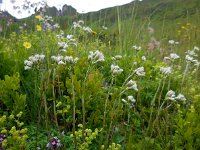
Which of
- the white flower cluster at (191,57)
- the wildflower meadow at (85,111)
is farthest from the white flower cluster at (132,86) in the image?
the white flower cluster at (191,57)

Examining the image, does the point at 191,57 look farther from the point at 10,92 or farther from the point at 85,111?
the point at 10,92

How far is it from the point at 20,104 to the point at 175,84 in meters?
1.76

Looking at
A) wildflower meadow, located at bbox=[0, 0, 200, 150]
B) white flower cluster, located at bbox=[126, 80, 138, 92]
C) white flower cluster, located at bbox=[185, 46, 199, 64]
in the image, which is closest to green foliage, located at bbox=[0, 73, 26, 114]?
wildflower meadow, located at bbox=[0, 0, 200, 150]

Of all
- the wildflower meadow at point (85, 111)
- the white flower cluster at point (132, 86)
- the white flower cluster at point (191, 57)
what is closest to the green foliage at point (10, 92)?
the wildflower meadow at point (85, 111)

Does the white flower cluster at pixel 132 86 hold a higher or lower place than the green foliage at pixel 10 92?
higher

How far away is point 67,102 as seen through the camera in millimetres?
2650

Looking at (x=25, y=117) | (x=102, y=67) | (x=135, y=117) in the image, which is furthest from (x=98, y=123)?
(x=102, y=67)

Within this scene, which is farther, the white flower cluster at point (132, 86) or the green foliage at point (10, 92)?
the green foliage at point (10, 92)

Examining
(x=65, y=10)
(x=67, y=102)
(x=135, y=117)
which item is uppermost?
(x=65, y=10)

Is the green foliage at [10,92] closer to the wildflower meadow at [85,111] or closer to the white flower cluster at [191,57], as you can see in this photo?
the wildflower meadow at [85,111]

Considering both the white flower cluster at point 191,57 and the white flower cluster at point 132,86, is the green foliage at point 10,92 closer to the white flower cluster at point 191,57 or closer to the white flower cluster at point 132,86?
the white flower cluster at point 132,86

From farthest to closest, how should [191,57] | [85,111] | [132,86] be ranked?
[191,57], [85,111], [132,86]

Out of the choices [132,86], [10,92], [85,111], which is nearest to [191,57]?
[85,111]

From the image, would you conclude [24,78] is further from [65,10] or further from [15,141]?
[65,10]
